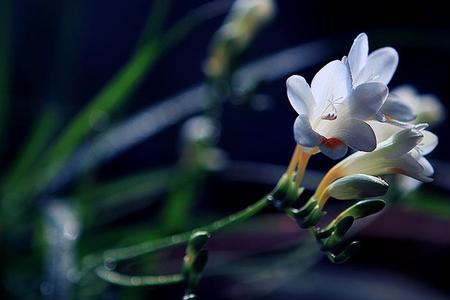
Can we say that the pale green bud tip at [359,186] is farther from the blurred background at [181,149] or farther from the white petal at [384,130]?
the blurred background at [181,149]

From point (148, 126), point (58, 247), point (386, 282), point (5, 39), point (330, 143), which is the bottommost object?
point (330, 143)

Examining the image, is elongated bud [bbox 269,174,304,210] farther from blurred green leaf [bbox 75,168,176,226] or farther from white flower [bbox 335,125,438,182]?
blurred green leaf [bbox 75,168,176,226]

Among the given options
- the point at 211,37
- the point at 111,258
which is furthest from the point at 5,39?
the point at 211,37

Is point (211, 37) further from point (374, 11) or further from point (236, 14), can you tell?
point (236, 14)

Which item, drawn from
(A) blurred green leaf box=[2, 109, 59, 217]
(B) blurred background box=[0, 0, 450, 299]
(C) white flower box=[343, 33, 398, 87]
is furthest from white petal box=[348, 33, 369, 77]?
(A) blurred green leaf box=[2, 109, 59, 217]

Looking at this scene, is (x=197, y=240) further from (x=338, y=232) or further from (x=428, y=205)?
(x=428, y=205)

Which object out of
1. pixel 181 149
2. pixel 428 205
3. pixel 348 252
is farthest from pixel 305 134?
pixel 181 149
